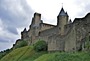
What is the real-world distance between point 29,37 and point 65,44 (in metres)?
31.4

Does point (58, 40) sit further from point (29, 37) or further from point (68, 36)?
point (29, 37)

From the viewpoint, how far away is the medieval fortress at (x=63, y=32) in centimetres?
4291

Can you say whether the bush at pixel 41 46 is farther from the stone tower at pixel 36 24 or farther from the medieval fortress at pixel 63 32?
the stone tower at pixel 36 24

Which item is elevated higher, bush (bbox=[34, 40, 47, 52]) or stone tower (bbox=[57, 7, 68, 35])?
stone tower (bbox=[57, 7, 68, 35])

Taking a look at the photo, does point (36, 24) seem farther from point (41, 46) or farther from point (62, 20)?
point (62, 20)

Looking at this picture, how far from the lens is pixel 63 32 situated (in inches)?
2222

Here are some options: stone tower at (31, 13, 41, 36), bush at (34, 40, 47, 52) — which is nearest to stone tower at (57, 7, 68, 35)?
bush at (34, 40, 47, 52)

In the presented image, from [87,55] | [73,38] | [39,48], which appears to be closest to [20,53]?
[39,48]

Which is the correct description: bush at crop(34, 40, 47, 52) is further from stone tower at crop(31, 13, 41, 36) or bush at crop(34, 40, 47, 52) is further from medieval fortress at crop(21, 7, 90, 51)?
stone tower at crop(31, 13, 41, 36)

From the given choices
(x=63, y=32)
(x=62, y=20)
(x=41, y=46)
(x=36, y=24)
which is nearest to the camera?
(x=63, y=32)

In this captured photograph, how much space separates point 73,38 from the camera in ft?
147

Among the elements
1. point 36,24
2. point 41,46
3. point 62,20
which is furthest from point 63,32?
point 36,24

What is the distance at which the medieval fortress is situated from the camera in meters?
42.9

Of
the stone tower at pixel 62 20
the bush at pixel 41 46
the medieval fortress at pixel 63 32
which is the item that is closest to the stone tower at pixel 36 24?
A: the medieval fortress at pixel 63 32
